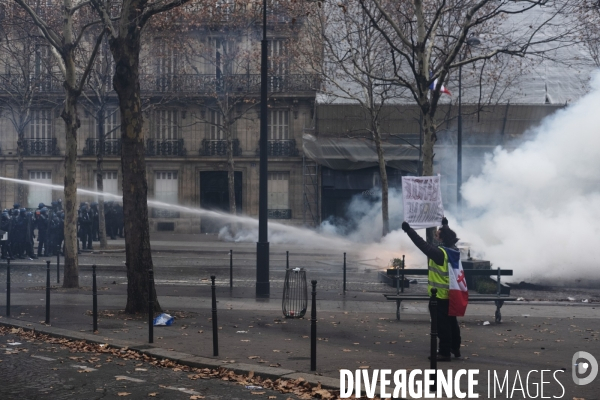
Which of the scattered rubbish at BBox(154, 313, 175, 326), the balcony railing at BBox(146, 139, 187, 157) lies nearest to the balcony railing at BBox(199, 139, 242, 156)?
the balcony railing at BBox(146, 139, 187, 157)

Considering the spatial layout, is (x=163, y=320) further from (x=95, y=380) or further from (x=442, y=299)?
(x=442, y=299)

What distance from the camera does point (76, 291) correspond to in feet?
57.3

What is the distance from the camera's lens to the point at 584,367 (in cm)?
979

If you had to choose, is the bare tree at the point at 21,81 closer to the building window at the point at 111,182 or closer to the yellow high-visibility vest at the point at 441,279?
the building window at the point at 111,182

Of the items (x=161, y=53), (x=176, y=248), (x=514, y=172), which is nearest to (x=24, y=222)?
(x=176, y=248)

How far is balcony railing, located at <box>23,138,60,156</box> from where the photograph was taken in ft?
142

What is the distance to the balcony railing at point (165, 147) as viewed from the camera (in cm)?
4253

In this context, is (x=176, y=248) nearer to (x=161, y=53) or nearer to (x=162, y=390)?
(x=161, y=53)

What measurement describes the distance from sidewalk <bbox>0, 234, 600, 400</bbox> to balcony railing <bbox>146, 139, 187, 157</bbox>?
2442 cm

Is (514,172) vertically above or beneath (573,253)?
above

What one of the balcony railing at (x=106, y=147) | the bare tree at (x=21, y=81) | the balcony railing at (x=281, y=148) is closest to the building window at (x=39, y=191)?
the bare tree at (x=21, y=81)

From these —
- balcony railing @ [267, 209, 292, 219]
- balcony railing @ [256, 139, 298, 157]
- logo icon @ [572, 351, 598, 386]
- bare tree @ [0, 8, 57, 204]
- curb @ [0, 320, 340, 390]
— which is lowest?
logo icon @ [572, 351, 598, 386]

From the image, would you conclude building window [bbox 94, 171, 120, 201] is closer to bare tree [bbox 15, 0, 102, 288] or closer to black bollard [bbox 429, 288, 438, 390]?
bare tree [bbox 15, 0, 102, 288]

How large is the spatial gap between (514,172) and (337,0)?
10.9m
